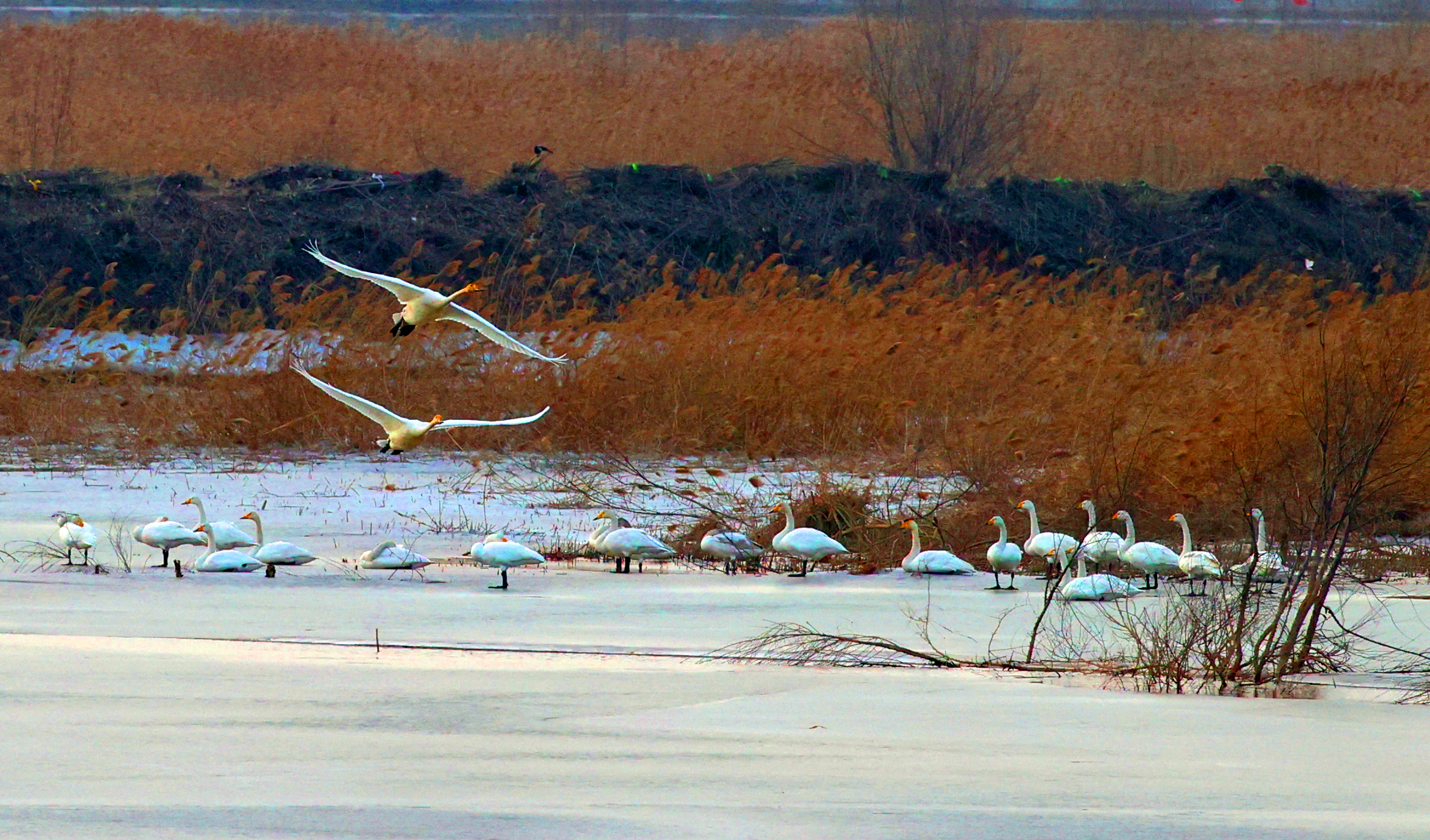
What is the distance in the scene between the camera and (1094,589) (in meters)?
8.95

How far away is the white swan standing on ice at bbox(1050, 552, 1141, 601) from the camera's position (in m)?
8.92

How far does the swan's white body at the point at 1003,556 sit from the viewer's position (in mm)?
9656

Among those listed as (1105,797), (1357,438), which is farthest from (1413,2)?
(1105,797)

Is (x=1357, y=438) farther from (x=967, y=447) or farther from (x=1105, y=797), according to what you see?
(x=967, y=447)

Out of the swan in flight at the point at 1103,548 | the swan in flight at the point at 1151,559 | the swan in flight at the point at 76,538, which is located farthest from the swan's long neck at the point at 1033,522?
the swan in flight at the point at 76,538

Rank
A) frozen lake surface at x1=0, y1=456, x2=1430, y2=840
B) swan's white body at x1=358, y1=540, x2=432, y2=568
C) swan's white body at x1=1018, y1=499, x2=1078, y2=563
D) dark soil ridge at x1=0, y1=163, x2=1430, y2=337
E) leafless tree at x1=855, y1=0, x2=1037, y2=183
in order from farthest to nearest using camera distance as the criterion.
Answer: leafless tree at x1=855, y1=0, x2=1037, y2=183, dark soil ridge at x1=0, y1=163, x2=1430, y2=337, swan's white body at x1=358, y1=540, x2=432, y2=568, swan's white body at x1=1018, y1=499, x2=1078, y2=563, frozen lake surface at x1=0, y1=456, x2=1430, y2=840

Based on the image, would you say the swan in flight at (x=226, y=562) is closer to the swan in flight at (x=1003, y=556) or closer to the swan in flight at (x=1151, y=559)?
the swan in flight at (x=1003, y=556)

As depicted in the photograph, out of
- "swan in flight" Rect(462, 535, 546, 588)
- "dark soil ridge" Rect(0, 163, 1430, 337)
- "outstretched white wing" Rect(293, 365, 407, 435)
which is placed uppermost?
"dark soil ridge" Rect(0, 163, 1430, 337)

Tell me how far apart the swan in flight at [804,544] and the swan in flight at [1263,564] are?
1889 mm

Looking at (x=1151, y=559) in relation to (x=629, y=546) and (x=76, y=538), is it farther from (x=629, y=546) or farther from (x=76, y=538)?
(x=76, y=538)

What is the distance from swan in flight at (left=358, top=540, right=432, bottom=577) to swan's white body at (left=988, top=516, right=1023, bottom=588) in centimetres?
271

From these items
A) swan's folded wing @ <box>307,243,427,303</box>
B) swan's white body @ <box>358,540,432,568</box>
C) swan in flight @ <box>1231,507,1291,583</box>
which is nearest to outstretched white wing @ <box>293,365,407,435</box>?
swan's folded wing @ <box>307,243,427,303</box>

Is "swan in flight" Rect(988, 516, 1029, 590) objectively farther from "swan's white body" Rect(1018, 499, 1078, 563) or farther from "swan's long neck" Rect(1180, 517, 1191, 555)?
"swan's long neck" Rect(1180, 517, 1191, 555)

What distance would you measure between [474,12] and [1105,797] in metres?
41.9
